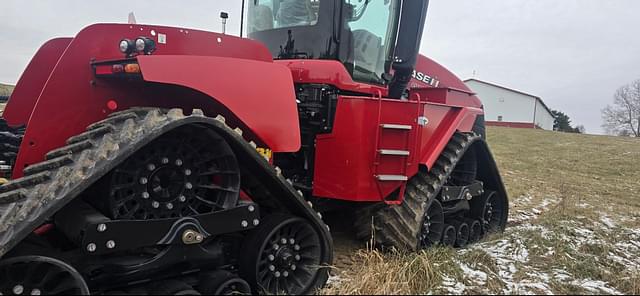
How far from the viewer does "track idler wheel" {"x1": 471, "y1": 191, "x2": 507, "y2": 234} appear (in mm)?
6012

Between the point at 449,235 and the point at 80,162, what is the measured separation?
3.85 m

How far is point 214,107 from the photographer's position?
3.38 metres

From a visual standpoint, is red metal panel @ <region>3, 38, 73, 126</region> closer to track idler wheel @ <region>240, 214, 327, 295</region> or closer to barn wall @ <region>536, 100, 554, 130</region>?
track idler wheel @ <region>240, 214, 327, 295</region>

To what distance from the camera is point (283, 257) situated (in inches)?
133

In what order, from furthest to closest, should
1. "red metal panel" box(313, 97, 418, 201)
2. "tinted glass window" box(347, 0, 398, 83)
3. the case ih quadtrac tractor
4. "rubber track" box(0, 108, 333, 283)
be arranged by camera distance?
"tinted glass window" box(347, 0, 398, 83), "red metal panel" box(313, 97, 418, 201), the case ih quadtrac tractor, "rubber track" box(0, 108, 333, 283)

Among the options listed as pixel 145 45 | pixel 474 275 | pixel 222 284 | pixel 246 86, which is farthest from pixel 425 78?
pixel 222 284

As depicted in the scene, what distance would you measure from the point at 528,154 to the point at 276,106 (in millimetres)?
20950

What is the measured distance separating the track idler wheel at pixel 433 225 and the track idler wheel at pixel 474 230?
0.82m

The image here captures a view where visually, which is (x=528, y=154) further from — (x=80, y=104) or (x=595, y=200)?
(x=80, y=104)

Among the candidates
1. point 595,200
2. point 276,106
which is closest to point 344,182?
point 276,106

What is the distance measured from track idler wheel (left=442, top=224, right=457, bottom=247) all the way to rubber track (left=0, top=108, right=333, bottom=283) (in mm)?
2712

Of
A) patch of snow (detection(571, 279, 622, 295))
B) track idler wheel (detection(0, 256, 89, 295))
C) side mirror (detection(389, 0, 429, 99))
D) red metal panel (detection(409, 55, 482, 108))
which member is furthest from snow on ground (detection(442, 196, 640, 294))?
track idler wheel (detection(0, 256, 89, 295))

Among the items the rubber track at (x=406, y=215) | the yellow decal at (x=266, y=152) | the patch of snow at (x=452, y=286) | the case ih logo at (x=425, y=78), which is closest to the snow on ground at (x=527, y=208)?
the case ih logo at (x=425, y=78)

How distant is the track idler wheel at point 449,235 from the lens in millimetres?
5176
